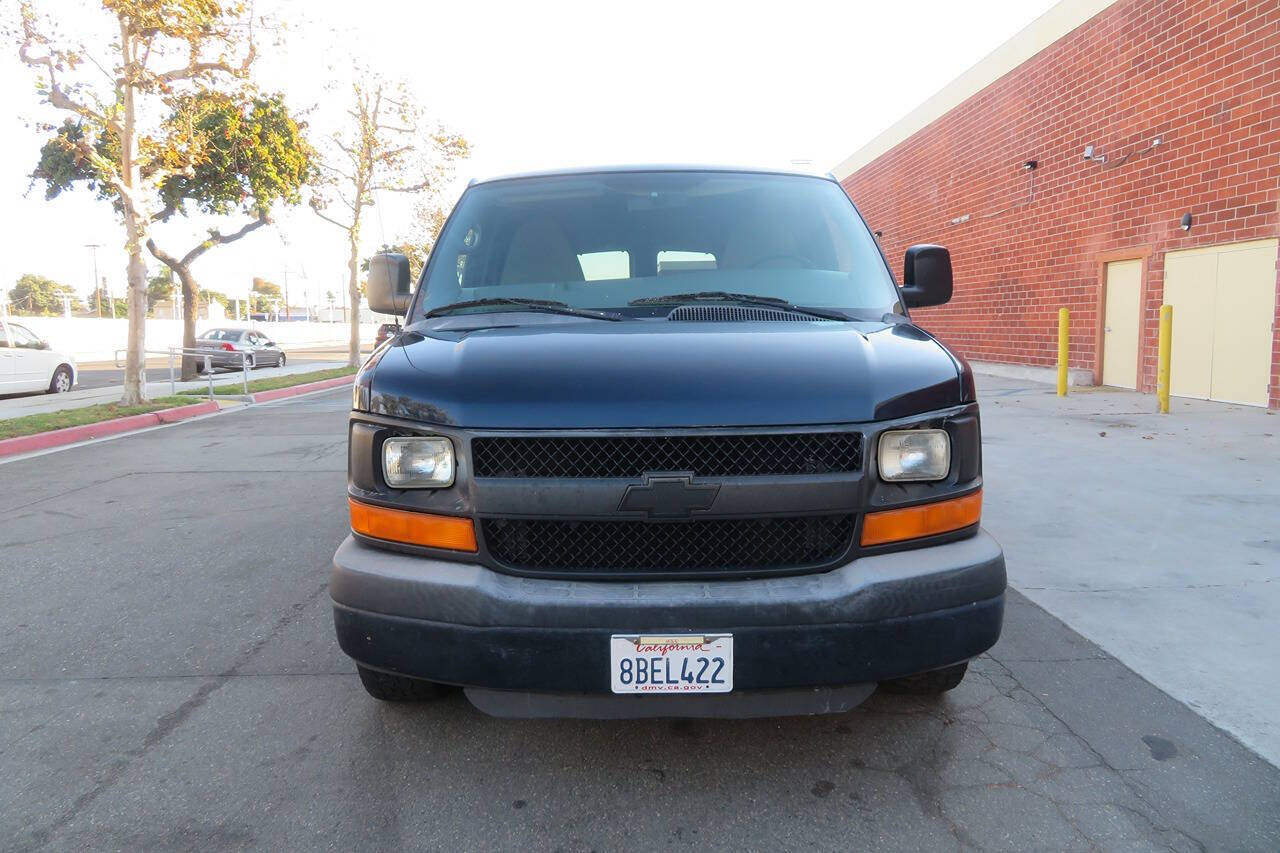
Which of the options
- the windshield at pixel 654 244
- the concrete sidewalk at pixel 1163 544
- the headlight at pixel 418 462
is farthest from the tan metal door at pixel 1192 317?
the headlight at pixel 418 462

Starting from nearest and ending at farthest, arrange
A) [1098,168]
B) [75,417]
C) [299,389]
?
[75,417] → [1098,168] → [299,389]

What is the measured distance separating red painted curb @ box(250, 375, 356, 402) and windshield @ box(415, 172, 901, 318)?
11623mm

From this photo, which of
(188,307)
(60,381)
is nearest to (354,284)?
(188,307)

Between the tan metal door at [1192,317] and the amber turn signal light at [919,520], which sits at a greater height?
the tan metal door at [1192,317]

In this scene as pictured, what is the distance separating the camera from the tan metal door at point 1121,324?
45.8 ft

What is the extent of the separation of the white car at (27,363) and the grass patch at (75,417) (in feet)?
12.7

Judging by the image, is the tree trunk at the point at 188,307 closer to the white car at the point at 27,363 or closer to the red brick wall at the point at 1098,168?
the white car at the point at 27,363

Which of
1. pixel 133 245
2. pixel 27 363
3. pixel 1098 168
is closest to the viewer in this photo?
pixel 133 245

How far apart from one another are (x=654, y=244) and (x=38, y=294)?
105 m

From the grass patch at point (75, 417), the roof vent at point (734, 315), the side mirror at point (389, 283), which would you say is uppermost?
the side mirror at point (389, 283)

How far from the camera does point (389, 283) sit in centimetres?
368

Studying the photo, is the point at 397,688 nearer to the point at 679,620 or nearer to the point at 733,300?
the point at 679,620

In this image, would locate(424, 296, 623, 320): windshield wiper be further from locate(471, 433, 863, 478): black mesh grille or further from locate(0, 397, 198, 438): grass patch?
locate(0, 397, 198, 438): grass patch

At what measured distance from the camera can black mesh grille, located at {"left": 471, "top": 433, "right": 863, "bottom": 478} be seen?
2264 mm
